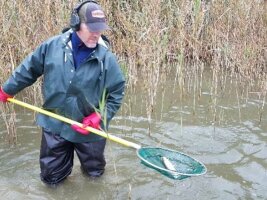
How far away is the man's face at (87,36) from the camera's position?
2.94 metres

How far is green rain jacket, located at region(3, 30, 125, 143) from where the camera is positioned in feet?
10.1

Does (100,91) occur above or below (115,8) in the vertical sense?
below

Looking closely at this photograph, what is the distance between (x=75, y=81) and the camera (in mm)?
3098

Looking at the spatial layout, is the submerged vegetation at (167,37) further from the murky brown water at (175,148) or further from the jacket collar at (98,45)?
the jacket collar at (98,45)

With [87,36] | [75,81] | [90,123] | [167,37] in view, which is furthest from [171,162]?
[167,37]

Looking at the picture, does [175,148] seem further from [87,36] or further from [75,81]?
[87,36]

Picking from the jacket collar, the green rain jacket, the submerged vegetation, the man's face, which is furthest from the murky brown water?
the man's face

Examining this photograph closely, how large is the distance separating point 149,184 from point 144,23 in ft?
7.37

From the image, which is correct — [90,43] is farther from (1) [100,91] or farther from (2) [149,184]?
(2) [149,184]

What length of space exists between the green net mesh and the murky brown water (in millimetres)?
459

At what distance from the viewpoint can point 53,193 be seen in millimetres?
3508

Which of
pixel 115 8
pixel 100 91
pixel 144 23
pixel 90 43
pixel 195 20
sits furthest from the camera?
pixel 115 8

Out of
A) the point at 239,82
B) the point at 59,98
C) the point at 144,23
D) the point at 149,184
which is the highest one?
the point at 144,23

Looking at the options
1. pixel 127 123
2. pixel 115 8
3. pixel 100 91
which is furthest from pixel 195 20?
pixel 100 91
